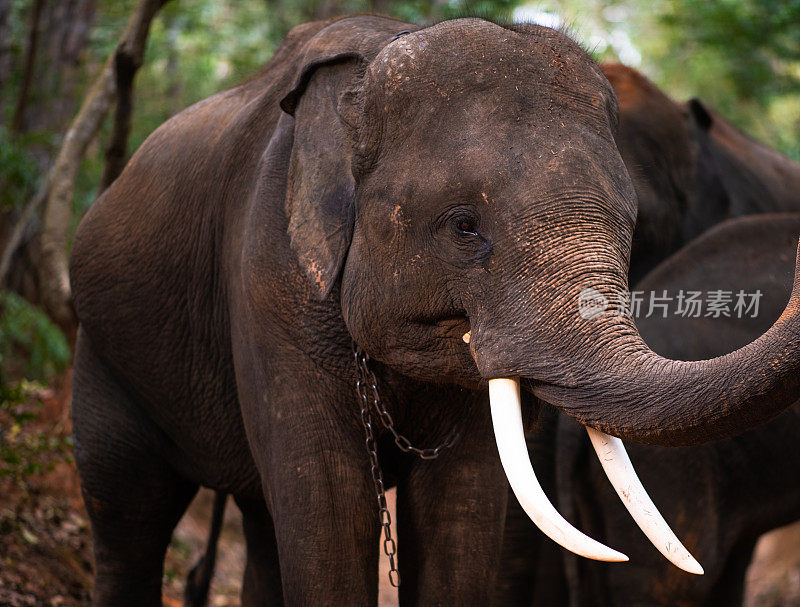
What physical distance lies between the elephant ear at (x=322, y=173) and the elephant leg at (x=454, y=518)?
0.60 m

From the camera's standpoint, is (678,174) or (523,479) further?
(678,174)

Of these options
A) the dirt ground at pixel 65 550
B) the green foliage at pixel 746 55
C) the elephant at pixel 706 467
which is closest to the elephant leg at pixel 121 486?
the dirt ground at pixel 65 550

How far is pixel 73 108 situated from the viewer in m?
7.12

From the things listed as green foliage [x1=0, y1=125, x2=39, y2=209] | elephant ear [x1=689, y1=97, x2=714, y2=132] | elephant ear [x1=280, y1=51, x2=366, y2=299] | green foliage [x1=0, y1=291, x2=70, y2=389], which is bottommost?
elephant ear [x1=280, y1=51, x2=366, y2=299]

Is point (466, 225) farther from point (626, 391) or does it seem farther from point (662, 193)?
point (662, 193)

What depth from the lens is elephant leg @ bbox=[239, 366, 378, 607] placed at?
265cm

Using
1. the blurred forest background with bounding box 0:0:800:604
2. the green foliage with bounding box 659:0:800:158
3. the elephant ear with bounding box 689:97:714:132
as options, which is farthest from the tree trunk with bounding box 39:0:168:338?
the green foliage with bounding box 659:0:800:158

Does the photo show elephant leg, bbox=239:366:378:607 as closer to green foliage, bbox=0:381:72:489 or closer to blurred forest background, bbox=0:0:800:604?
blurred forest background, bbox=0:0:800:604

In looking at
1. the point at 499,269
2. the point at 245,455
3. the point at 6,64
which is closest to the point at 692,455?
the point at 245,455

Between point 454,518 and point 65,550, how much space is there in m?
2.74

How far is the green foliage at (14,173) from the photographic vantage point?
5246mm

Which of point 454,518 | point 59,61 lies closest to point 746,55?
point 59,61

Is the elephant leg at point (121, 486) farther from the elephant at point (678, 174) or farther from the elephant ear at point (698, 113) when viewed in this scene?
the elephant ear at point (698, 113)

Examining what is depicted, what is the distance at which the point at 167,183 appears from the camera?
3.44 meters
